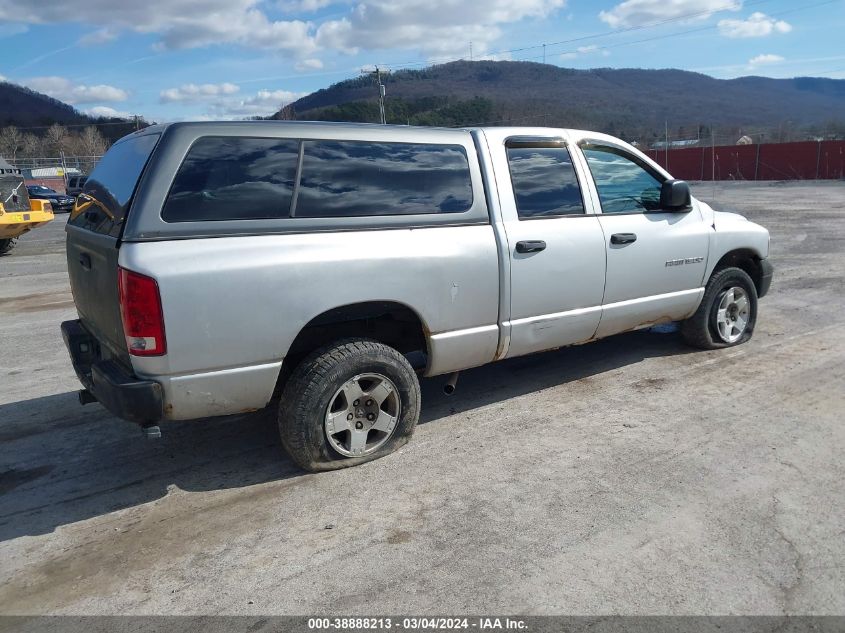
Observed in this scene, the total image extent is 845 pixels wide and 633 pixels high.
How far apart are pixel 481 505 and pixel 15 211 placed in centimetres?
1513

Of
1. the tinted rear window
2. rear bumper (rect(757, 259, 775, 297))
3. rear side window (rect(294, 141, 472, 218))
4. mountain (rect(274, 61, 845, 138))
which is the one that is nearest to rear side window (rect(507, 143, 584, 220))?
rear side window (rect(294, 141, 472, 218))

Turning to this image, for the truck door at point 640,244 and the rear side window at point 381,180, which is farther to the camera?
the truck door at point 640,244

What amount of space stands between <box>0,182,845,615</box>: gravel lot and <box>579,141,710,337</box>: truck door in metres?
0.61

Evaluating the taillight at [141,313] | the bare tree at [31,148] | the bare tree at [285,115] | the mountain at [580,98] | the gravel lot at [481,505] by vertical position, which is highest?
the mountain at [580,98]

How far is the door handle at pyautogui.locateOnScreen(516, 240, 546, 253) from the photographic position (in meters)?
4.35

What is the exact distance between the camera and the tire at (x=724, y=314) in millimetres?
5750

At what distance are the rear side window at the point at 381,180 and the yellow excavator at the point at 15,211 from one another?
1351 centimetres

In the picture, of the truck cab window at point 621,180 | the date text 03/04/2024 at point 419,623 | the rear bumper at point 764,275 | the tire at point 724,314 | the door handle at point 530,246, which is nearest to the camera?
the date text 03/04/2024 at point 419,623

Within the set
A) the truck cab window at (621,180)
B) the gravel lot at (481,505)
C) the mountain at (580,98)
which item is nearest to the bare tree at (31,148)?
the mountain at (580,98)

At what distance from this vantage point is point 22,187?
15.3 metres

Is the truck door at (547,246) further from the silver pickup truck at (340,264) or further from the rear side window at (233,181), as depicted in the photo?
the rear side window at (233,181)

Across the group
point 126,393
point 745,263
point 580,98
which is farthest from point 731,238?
point 580,98

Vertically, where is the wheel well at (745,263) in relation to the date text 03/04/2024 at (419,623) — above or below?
above

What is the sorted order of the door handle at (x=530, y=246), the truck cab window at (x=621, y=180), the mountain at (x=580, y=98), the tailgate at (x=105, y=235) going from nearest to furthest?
1. the tailgate at (x=105, y=235)
2. the door handle at (x=530, y=246)
3. the truck cab window at (x=621, y=180)
4. the mountain at (x=580, y=98)
